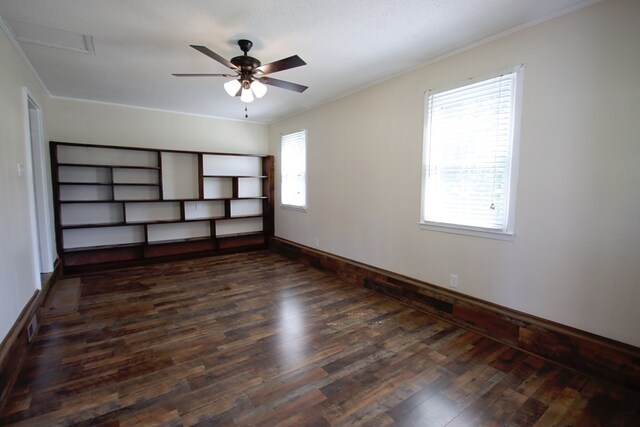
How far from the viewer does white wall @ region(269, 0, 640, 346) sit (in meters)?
1.99

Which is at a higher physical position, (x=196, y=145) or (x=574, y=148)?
(x=196, y=145)

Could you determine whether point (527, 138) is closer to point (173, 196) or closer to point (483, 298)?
point (483, 298)

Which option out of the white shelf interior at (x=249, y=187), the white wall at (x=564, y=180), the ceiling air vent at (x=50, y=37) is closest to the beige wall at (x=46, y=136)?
the ceiling air vent at (x=50, y=37)

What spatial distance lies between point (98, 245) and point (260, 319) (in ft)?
11.3

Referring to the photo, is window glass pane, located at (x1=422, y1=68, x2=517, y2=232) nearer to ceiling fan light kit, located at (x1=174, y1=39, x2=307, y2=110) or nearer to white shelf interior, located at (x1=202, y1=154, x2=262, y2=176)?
ceiling fan light kit, located at (x1=174, y1=39, x2=307, y2=110)

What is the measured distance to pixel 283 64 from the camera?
2463 mm

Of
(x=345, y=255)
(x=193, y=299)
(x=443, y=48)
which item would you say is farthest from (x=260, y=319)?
(x=443, y=48)

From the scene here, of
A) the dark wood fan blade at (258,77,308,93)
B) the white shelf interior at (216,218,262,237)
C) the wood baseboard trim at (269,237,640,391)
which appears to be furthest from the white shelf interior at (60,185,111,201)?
the wood baseboard trim at (269,237,640,391)

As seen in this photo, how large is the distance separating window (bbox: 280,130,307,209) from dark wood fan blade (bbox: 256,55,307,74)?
258cm

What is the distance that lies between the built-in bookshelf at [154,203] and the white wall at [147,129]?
0.64 feet

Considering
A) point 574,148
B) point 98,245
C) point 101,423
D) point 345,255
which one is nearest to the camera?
point 101,423

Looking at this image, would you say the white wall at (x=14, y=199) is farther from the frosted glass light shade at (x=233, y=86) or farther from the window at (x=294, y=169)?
the window at (x=294, y=169)

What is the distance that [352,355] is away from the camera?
2.38 meters

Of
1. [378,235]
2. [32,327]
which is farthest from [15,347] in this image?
[378,235]
